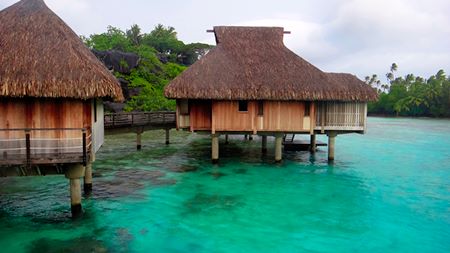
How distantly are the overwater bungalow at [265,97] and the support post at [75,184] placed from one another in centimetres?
782

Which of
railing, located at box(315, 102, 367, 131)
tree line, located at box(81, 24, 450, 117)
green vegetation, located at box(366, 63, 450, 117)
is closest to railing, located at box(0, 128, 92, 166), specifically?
railing, located at box(315, 102, 367, 131)

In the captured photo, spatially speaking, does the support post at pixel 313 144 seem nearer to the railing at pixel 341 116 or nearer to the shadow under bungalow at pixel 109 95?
the shadow under bungalow at pixel 109 95

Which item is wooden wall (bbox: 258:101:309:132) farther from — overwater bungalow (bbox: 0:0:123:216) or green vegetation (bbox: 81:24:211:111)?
green vegetation (bbox: 81:24:211:111)

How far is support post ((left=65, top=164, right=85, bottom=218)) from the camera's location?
34.3ft

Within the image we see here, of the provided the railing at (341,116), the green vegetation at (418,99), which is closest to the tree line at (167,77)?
the green vegetation at (418,99)

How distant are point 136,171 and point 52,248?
353 inches

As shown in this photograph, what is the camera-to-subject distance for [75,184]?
1080 cm

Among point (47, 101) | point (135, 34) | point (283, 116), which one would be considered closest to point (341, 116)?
point (283, 116)

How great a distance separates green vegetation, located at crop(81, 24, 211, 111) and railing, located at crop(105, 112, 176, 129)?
11985 millimetres

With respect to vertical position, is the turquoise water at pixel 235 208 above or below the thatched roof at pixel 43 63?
below

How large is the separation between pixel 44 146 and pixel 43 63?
8.11 feet

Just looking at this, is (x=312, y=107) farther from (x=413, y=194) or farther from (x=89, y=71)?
(x=89, y=71)

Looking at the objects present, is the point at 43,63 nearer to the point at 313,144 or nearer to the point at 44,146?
the point at 44,146

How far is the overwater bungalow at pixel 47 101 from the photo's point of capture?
9.94m
